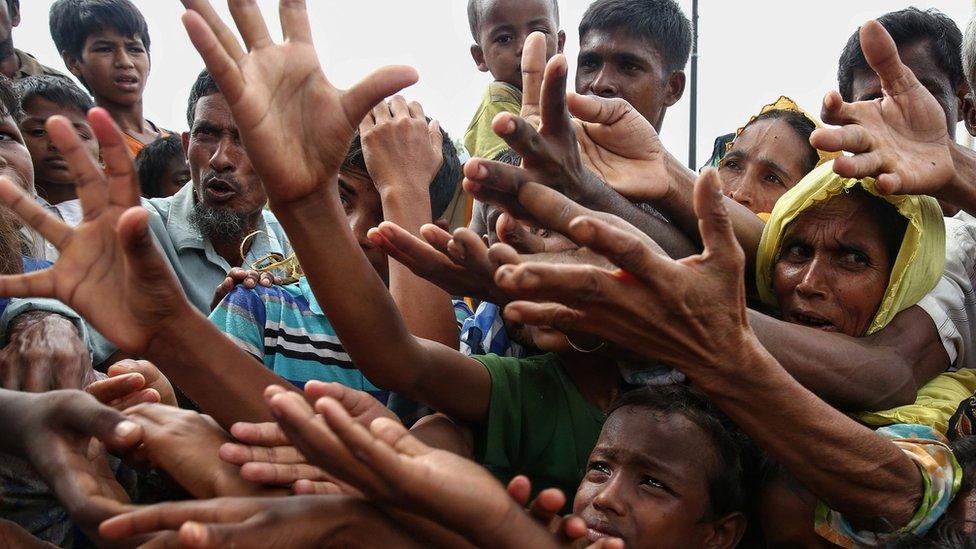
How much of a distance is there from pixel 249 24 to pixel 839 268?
155 centimetres

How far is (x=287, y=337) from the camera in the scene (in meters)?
2.72

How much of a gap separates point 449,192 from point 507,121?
1.46 meters

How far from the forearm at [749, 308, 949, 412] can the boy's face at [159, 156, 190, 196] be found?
3309 mm

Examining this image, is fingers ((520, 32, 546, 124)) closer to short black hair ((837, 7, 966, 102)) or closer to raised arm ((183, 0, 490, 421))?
raised arm ((183, 0, 490, 421))

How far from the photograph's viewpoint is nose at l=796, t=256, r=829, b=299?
2461 mm

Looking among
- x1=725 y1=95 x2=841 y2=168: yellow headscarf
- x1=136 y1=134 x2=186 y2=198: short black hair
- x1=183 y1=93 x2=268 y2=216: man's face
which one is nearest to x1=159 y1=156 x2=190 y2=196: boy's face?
x1=136 y1=134 x2=186 y2=198: short black hair

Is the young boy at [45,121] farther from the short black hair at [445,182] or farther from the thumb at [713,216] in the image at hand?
the thumb at [713,216]

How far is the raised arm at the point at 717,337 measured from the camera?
1648 mm

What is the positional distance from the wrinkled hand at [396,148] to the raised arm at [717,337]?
1.09 metres

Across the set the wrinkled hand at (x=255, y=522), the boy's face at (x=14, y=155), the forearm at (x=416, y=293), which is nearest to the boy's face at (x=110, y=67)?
the boy's face at (x=14, y=155)

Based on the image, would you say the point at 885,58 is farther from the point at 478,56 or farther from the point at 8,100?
the point at 478,56

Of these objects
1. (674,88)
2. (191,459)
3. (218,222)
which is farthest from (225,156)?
(191,459)

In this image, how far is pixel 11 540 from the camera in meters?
1.92

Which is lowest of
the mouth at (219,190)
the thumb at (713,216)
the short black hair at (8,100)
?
the mouth at (219,190)
